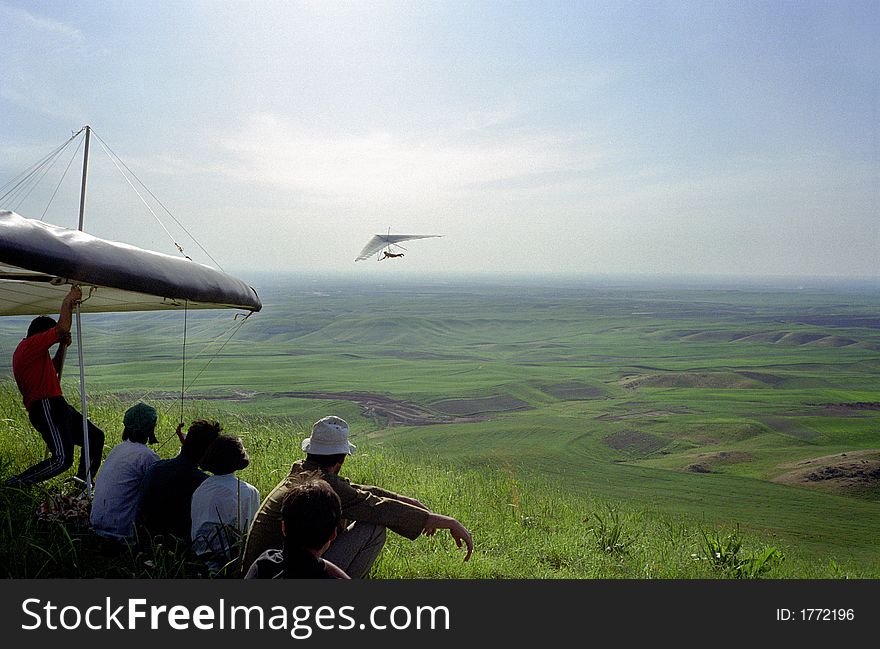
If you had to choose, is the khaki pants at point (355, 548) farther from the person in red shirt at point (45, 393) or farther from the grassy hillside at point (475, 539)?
the person in red shirt at point (45, 393)

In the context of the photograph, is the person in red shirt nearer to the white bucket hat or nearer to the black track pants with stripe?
the black track pants with stripe

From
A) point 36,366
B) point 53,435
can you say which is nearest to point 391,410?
point 53,435

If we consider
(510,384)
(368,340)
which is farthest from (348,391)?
(368,340)

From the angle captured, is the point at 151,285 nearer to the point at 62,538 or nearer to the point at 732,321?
the point at 62,538

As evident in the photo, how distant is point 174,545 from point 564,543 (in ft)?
11.7

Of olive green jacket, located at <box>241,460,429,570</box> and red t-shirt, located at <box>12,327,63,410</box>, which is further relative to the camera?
red t-shirt, located at <box>12,327,63,410</box>

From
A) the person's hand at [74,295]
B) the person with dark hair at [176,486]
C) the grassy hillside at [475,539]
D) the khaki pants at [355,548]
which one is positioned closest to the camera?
the khaki pants at [355,548]

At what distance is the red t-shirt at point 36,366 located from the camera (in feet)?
18.5

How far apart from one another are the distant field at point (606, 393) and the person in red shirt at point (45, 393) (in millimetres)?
1500

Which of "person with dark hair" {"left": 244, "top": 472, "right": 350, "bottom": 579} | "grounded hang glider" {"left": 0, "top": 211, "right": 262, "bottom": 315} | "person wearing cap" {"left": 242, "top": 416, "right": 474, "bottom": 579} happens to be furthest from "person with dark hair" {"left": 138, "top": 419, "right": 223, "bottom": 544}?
"person with dark hair" {"left": 244, "top": 472, "right": 350, "bottom": 579}

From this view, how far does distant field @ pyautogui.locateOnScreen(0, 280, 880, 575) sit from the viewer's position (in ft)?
62.8

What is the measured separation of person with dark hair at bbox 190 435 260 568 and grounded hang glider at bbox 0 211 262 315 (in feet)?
5.02

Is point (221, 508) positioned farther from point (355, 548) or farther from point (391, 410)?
point (391, 410)

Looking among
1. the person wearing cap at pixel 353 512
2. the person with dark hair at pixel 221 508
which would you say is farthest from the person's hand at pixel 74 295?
the person wearing cap at pixel 353 512
